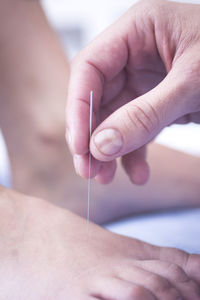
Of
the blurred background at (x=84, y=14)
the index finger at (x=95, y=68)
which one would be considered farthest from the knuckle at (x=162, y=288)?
the blurred background at (x=84, y=14)

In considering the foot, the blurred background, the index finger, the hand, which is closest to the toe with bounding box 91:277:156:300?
the foot

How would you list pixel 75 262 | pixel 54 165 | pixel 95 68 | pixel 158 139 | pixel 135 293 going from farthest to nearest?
pixel 158 139, pixel 54 165, pixel 95 68, pixel 75 262, pixel 135 293

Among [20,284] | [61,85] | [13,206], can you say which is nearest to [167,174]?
[61,85]

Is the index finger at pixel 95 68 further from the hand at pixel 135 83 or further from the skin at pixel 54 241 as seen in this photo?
the skin at pixel 54 241

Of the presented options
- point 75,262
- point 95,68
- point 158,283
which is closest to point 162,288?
point 158,283

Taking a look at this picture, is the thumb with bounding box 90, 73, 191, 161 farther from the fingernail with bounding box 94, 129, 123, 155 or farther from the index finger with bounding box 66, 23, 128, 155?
the index finger with bounding box 66, 23, 128, 155

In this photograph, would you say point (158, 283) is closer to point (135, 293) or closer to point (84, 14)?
point (135, 293)

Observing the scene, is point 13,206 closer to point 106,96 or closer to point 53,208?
point 53,208
